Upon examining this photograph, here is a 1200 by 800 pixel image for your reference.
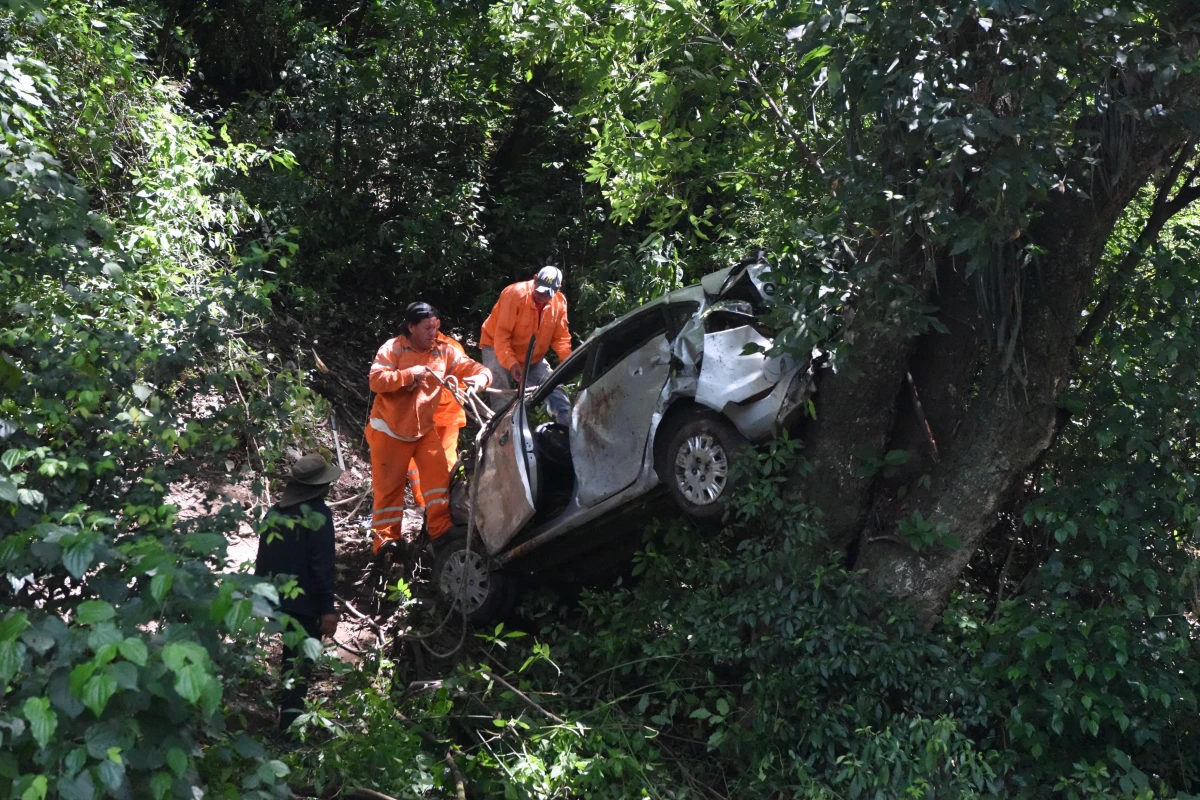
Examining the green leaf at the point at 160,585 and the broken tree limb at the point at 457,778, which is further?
the broken tree limb at the point at 457,778

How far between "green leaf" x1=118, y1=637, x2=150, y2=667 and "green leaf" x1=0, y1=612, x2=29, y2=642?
32 cm

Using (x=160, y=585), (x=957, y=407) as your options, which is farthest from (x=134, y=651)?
(x=957, y=407)

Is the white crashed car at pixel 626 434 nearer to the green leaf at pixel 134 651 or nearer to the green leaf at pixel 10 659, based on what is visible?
the green leaf at pixel 134 651

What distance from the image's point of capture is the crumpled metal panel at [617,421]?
6566 millimetres

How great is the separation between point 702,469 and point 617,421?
0.72 metres

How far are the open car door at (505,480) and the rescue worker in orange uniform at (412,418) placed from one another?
0.52 meters

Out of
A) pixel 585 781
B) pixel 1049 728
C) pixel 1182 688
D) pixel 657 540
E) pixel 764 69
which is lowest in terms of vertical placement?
pixel 585 781

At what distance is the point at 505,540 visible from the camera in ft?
24.0

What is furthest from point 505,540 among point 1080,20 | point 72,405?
point 1080,20

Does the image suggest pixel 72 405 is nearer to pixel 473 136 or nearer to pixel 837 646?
pixel 837 646

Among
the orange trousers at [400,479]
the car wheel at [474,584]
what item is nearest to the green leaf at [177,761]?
the car wheel at [474,584]

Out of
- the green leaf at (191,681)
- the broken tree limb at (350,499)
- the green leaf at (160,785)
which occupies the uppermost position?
the green leaf at (191,681)

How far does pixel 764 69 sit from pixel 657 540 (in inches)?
119

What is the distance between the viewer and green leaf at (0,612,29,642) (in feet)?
10.6
